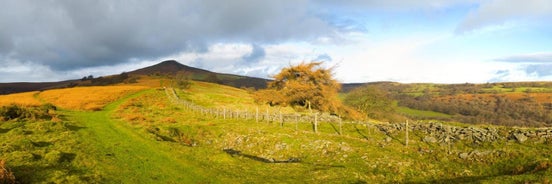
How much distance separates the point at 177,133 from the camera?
3875cm

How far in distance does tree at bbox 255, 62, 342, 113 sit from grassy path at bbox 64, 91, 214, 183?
3044cm

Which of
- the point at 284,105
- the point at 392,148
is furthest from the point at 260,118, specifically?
the point at 392,148

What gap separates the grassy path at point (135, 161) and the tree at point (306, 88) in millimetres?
30443

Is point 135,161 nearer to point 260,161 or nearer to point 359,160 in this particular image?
point 260,161

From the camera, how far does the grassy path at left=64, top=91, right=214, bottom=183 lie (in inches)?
756

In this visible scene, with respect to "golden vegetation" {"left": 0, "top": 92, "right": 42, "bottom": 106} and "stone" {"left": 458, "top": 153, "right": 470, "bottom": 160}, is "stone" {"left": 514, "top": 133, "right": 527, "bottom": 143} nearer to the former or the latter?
"stone" {"left": 458, "top": 153, "right": 470, "bottom": 160}

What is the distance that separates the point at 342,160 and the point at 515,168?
34.2ft

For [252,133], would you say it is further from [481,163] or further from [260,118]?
[481,163]

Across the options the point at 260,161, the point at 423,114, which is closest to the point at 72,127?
the point at 260,161

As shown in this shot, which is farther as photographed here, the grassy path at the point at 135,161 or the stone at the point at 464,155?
the stone at the point at 464,155

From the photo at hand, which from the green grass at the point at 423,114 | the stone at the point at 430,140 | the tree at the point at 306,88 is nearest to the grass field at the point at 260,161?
the stone at the point at 430,140

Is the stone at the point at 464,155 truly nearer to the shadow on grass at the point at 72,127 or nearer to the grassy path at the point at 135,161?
the grassy path at the point at 135,161

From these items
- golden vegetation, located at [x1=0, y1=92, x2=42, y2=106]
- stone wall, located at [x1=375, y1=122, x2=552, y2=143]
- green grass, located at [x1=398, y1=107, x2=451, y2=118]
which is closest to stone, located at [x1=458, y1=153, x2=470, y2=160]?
stone wall, located at [x1=375, y1=122, x2=552, y2=143]

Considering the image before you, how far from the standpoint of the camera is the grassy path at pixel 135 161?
19203 millimetres
